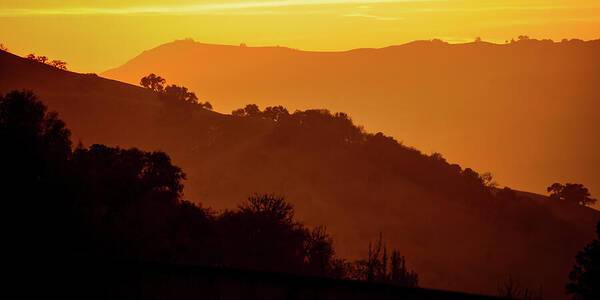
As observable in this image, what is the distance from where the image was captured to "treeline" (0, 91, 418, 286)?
A: 36938 millimetres

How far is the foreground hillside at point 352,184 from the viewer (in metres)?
131

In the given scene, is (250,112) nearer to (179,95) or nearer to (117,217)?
(179,95)

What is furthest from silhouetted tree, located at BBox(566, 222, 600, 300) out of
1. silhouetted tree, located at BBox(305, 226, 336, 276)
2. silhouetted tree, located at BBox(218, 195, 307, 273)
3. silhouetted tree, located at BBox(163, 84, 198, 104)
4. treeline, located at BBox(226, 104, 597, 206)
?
silhouetted tree, located at BBox(163, 84, 198, 104)

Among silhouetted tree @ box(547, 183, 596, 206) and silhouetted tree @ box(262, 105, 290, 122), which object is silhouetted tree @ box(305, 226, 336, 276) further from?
silhouetted tree @ box(547, 183, 596, 206)

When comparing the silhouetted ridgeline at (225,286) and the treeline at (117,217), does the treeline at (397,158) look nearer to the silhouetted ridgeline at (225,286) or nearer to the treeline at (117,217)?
the treeline at (117,217)

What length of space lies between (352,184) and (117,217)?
336 feet

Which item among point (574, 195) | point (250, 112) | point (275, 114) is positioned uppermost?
point (250, 112)

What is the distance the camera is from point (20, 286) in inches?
1006

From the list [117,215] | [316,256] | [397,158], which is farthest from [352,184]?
[117,215]

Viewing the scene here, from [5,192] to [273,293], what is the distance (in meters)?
18.4

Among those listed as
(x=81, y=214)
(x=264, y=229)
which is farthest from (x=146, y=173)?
(x=81, y=214)

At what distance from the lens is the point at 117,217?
49.6 m

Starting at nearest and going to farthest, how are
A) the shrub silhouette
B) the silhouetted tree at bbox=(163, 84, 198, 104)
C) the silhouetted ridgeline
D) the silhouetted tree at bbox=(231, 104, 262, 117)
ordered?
the silhouetted ridgeline, the shrub silhouette, the silhouetted tree at bbox=(163, 84, 198, 104), the silhouetted tree at bbox=(231, 104, 262, 117)

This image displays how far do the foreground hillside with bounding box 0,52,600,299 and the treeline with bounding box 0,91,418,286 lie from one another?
178ft
